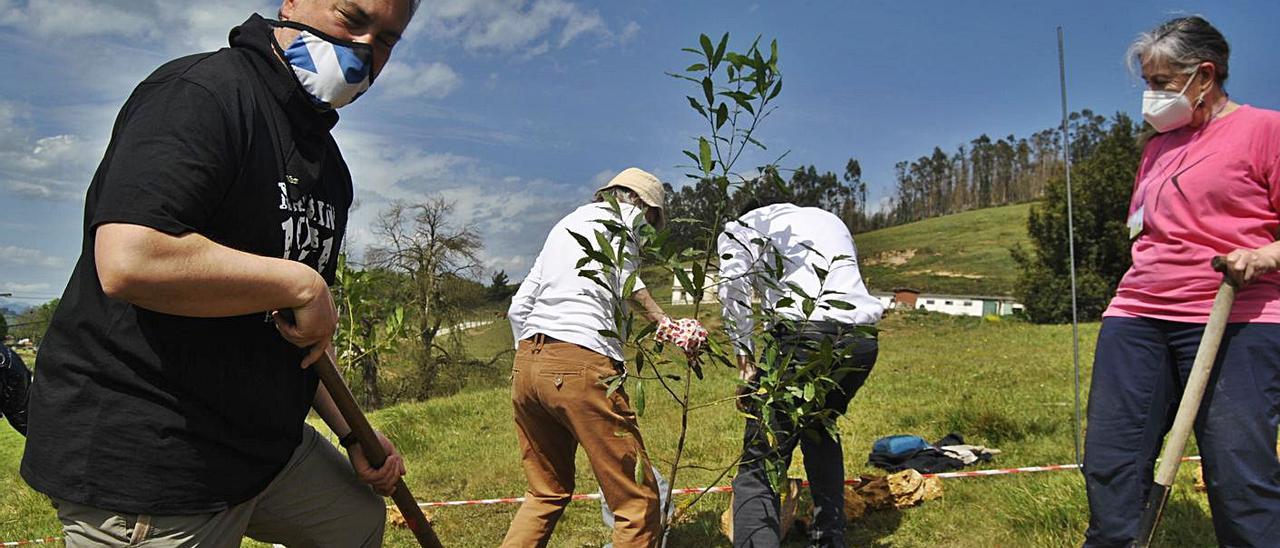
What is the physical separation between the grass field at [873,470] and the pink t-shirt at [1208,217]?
4.97 feet

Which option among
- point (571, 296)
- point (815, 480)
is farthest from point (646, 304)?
point (815, 480)

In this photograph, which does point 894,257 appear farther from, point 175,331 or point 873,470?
point 175,331

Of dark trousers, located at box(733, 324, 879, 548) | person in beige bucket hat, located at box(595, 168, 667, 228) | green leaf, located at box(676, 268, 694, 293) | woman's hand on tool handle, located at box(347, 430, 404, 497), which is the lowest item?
dark trousers, located at box(733, 324, 879, 548)

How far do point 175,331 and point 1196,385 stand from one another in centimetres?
309

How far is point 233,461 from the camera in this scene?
1829 mm

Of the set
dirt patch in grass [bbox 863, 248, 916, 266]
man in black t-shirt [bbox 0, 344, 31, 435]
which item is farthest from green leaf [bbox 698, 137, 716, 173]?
dirt patch in grass [bbox 863, 248, 916, 266]

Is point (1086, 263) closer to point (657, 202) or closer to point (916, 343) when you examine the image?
point (916, 343)

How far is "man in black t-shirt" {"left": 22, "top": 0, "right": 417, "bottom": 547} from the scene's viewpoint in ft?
4.96

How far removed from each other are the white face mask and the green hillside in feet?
138

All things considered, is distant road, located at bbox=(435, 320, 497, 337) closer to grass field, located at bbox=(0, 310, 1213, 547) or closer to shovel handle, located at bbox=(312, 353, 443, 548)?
grass field, located at bbox=(0, 310, 1213, 547)

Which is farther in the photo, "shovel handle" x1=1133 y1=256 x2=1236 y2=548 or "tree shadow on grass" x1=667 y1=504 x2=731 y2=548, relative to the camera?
"tree shadow on grass" x1=667 y1=504 x2=731 y2=548

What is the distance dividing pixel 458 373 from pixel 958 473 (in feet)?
62.8

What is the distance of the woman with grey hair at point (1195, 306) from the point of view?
2840 millimetres

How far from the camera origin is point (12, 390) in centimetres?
451
